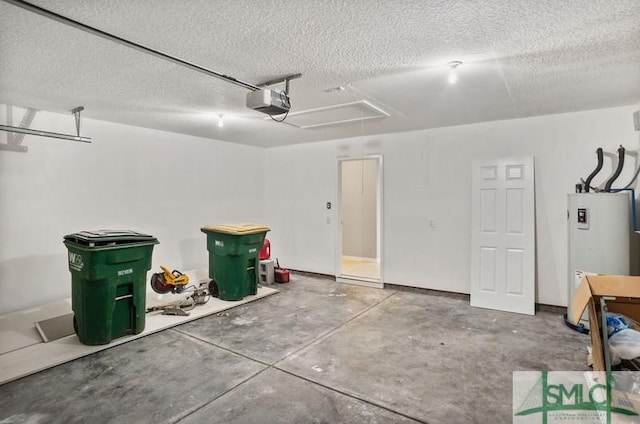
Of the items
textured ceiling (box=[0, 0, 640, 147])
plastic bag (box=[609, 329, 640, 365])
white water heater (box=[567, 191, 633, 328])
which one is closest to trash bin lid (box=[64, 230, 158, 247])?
textured ceiling (box=[0, 0, 640, 147])

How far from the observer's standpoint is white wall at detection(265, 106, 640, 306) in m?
4.00

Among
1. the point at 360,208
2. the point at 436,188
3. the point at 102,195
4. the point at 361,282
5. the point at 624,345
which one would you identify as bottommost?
the point at 361,282

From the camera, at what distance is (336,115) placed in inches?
163

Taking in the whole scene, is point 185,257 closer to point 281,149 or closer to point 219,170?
point 219,170

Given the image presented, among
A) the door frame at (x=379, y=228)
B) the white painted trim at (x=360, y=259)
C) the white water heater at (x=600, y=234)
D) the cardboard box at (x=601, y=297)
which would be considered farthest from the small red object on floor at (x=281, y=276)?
the cardboard box at (x=601, y=297)

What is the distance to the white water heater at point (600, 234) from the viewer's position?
3404 millimetres

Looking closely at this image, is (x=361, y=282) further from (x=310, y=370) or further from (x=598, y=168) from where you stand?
(x=598, y=168)

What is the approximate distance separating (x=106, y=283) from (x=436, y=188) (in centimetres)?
427

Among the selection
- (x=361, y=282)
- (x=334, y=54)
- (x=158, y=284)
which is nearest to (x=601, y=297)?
(x=334, y=54)

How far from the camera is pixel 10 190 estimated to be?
3.58 m

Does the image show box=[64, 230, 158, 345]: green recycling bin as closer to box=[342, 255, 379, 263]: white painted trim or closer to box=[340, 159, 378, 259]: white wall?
box=[342, 255, 379, 263]: white painted trim

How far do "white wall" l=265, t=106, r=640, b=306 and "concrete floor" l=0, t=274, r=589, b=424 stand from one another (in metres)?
0.95

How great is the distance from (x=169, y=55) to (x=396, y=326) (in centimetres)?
340

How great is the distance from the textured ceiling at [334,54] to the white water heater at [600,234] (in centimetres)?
107
